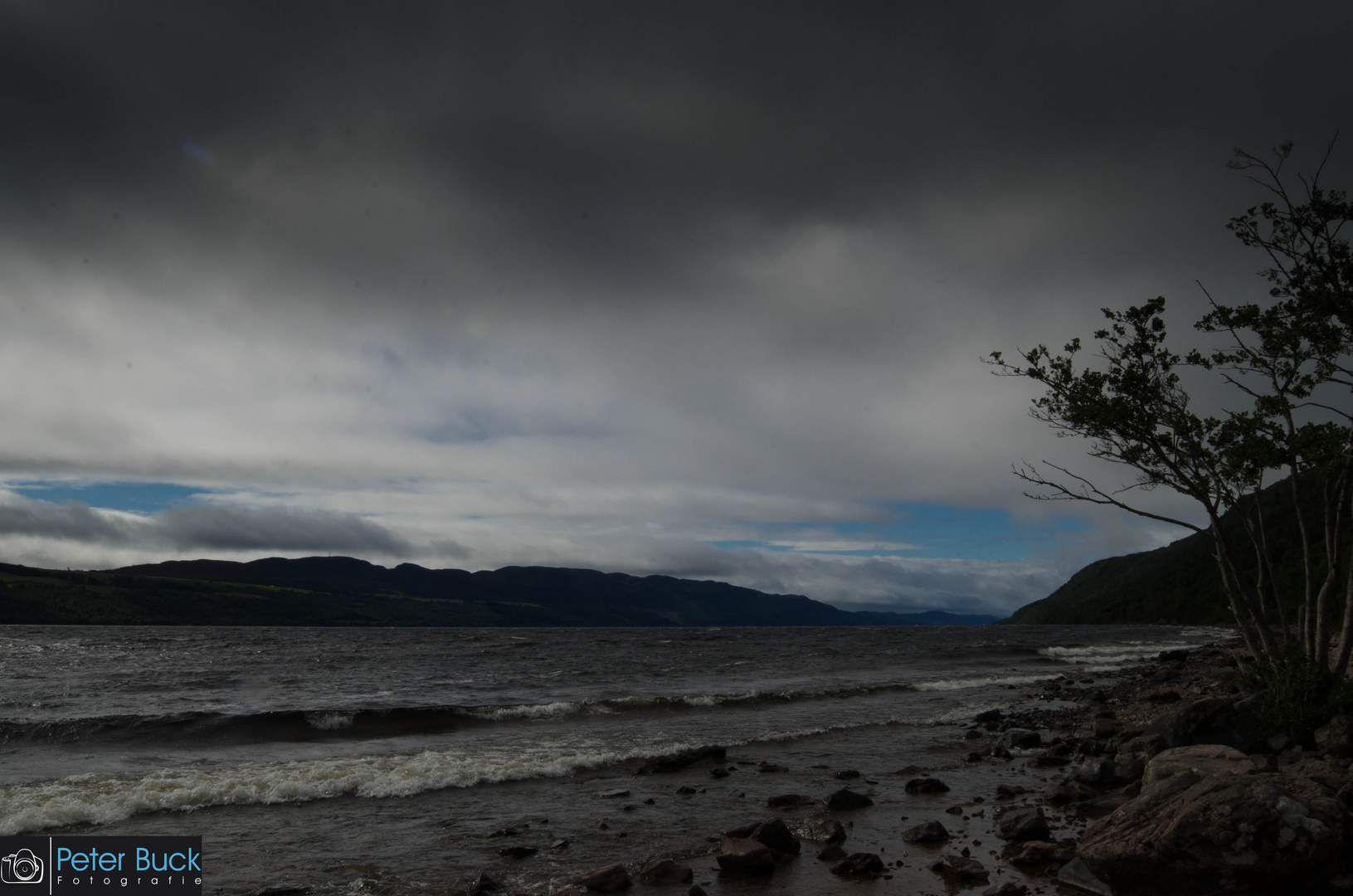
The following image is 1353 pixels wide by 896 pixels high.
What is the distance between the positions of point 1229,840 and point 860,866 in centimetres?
529

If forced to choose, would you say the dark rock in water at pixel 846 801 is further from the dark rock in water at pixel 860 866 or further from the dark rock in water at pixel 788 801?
the dark rock in water at pixel 860 866

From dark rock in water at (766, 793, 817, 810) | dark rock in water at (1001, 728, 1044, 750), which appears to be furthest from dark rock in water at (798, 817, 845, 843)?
dark rock in water at (1001, 728, 1044, 750)

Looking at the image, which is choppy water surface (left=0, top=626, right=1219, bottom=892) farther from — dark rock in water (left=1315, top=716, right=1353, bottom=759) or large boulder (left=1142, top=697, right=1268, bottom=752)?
dark rock in water (left=1315, top=716, right=1353, bottom=759)

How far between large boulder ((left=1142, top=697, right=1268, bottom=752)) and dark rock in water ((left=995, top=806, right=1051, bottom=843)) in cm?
706

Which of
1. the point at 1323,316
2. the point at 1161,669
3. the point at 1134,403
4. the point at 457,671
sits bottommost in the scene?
the point at 457,671

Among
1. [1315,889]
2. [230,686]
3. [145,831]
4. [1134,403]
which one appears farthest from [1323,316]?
[230,686]

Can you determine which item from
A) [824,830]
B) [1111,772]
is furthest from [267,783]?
[1111,772]

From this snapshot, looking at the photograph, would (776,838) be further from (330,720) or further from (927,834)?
(330,720)

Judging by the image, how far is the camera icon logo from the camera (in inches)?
483

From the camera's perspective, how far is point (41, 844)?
1430cm

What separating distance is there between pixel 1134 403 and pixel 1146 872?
13238 millimetres

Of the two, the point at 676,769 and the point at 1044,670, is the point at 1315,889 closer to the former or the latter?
the point at 676,769

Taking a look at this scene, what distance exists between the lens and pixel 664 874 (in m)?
11.8

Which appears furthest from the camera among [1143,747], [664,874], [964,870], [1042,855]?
[1143,747]
